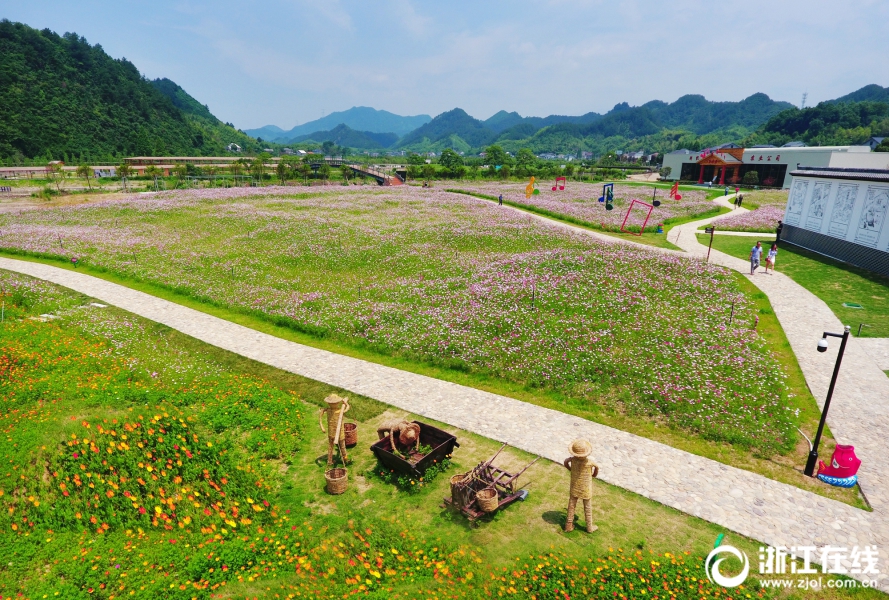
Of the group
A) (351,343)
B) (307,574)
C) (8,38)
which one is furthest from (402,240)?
(8,38)

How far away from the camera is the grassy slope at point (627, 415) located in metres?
11.5

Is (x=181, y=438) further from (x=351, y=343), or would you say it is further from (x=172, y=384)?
(x=351, y=343)

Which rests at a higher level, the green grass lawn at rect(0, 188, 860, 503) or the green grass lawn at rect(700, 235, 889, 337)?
the green grass lawn at rect(0, 188, 860, 503)

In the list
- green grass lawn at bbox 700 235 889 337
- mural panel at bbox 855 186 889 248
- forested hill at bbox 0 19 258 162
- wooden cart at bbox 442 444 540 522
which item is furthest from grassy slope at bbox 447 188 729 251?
forested hill at bbox 0 19 258 162

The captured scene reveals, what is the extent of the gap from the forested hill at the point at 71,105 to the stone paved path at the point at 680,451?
129713 millimetres

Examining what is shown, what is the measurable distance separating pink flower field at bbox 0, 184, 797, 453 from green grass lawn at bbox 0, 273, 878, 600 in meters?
5.17

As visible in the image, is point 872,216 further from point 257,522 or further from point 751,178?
point 751,178

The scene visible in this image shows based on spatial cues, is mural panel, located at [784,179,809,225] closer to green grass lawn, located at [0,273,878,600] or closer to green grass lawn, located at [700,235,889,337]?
green grass lawn, located at [700,235,889,337]

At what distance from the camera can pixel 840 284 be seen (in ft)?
87.5

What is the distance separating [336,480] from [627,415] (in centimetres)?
896

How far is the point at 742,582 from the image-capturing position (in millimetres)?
8367

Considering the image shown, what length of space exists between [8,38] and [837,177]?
18315 cm

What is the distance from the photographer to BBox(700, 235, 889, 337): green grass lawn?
2141cm
